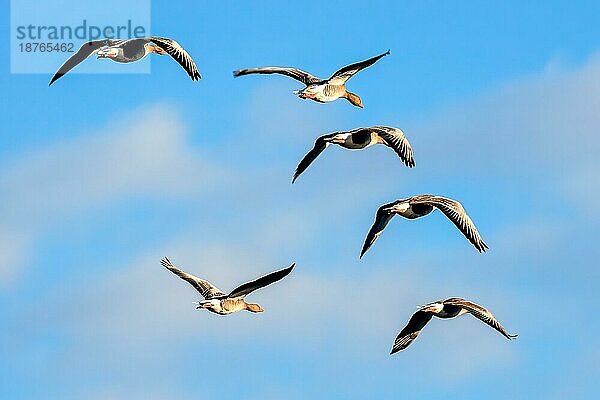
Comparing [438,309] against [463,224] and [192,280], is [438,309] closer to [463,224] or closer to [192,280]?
[463,224]

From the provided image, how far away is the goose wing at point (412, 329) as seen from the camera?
48062mm

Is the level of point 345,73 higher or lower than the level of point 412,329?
higher

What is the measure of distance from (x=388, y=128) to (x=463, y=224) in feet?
12.7

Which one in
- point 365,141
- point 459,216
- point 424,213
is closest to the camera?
point 459,216

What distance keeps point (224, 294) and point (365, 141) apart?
633 centimetres

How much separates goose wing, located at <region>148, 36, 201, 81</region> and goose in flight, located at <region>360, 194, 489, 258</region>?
6.88m

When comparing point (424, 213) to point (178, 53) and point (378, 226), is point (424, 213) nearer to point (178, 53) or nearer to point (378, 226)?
point (378, 226)

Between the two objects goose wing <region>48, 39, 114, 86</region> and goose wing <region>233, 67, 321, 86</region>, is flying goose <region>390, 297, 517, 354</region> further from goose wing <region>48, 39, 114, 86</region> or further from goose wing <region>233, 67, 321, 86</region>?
goose wing <region>48, 39, 114, 86</region>

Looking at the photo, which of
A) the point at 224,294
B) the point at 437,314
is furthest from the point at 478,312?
the point at 224,294

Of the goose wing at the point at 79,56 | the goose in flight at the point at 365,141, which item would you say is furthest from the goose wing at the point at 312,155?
the goose wing at the point at 79,56

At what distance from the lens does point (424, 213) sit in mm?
47938

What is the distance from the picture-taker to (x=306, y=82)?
50.9m

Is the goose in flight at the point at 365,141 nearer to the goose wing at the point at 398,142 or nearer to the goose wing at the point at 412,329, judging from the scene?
the goose wing at the point at 398,142

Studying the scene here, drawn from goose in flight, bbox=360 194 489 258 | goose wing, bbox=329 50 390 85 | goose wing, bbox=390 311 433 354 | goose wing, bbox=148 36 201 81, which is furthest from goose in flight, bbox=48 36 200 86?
goose wing, bbox=390 311 433 354
